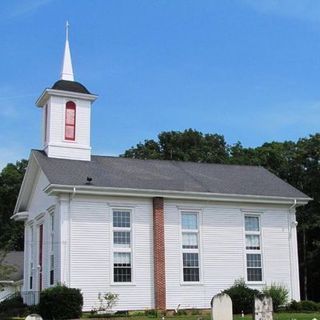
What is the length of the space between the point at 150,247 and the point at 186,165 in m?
7.70

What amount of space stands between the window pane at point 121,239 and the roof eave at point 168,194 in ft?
6.15

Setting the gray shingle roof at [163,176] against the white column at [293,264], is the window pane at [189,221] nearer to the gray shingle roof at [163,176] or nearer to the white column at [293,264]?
→ the gray shingle roof at [163,176]

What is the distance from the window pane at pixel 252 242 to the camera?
34.6 m

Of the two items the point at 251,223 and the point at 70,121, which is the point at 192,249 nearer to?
the point at 251,223

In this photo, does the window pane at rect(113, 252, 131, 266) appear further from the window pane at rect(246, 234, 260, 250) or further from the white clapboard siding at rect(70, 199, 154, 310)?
the window pane at rect(246, 234, 260, 250)

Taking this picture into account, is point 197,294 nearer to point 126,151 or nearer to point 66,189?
point 66,189

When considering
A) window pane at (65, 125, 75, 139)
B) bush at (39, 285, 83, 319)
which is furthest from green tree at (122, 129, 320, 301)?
bush at (39, 285, 83, 319)

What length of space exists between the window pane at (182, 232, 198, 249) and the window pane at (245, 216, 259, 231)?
306 cm

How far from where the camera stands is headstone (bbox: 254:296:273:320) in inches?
591

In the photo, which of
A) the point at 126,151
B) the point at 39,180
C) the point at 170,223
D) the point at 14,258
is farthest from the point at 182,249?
the point at 126,151

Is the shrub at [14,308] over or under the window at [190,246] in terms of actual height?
under

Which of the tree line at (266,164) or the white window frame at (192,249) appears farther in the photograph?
the tree line at (266,164)

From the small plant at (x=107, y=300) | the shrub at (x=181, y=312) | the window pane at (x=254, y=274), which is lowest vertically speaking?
the shrub at (x=181, y=312)

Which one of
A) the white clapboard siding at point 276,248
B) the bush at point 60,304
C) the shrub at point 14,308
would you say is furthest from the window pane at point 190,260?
the shrub at point 14,308
